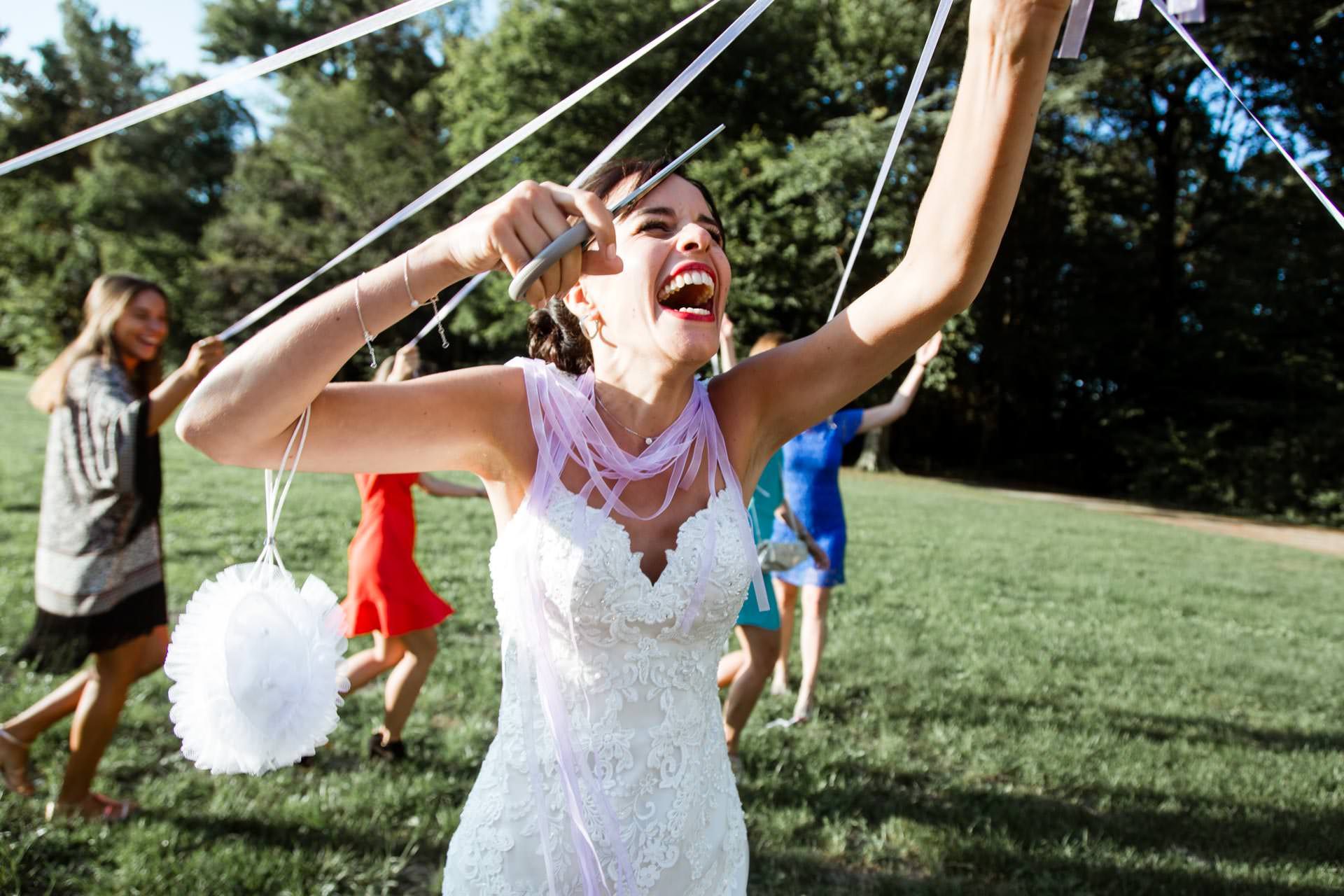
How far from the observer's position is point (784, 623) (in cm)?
556

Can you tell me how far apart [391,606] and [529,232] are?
3.22m

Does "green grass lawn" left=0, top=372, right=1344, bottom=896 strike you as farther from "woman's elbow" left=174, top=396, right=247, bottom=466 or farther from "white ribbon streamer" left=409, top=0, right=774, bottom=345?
"white ribbon streamer" left=409, top=0, right=774, bottom=345

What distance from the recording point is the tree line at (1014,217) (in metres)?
20.1

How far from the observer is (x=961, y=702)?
545 cm

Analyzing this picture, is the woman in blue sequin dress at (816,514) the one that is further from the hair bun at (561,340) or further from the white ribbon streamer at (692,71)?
the white ribbon streamer at (692,71)

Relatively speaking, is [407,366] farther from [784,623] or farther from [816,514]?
[784,623]

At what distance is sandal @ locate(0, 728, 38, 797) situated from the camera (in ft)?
11.8

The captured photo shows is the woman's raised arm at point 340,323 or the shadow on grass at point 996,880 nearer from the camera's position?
the woman's raised arm at point 340,323

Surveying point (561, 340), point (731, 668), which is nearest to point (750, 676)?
point (731, 668)

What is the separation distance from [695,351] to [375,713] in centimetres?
362

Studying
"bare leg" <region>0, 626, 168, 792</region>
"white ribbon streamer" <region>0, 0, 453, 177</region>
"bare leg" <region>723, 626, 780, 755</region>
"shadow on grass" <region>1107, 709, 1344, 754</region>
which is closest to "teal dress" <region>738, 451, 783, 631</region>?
"bare leg" <region>723, 626, 780, 755</region>

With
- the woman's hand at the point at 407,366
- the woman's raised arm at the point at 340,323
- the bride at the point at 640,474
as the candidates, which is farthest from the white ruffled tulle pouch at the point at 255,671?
the woman's hand at the point at 407,366

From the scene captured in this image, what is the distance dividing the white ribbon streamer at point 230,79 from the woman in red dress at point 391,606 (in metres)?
2.53

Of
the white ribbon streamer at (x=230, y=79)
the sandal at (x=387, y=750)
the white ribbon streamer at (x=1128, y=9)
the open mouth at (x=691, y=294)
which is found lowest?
the sandal at (x=387, y=750)
